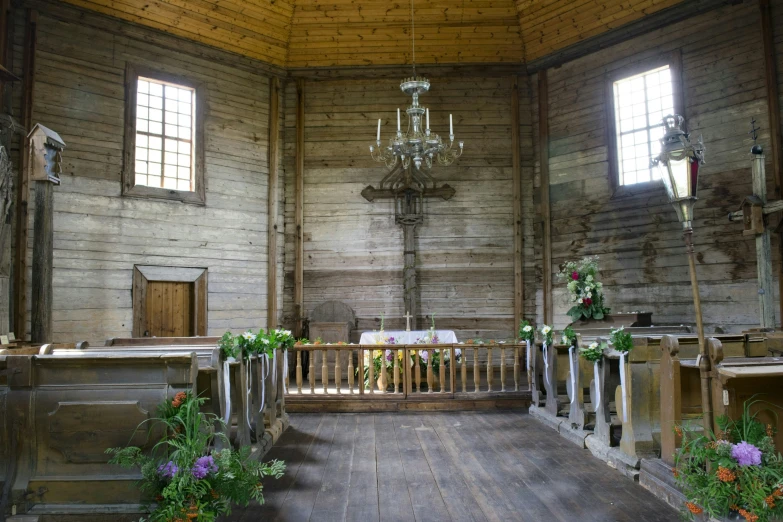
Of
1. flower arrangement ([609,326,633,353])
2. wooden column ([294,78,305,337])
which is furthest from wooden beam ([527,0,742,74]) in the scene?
flower arrangement ([609,326,633,353])

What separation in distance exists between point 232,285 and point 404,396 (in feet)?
13.4

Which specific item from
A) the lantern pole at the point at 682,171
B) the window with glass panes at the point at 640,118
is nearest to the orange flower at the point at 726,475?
the lantern pole at the point at 682,171

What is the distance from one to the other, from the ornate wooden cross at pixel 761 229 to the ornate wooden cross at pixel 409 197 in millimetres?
4663

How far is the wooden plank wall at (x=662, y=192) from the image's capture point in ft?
26.7

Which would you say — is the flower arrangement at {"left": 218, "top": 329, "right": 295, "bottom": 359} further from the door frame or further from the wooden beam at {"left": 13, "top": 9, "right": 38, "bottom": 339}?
the wooden beam at {"left": 13, "top": 9, "right": 38, "bottom": 339}

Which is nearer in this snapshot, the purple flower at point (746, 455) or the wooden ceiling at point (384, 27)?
the purple flower at point (746, 455)

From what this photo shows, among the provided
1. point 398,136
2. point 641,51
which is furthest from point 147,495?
point 641,51

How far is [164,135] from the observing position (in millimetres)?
9609

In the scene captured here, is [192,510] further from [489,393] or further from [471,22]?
[471,22]

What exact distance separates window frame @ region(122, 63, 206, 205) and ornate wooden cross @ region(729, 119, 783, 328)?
8004 millimetres

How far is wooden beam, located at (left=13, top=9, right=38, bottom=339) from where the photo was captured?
26.1 feet

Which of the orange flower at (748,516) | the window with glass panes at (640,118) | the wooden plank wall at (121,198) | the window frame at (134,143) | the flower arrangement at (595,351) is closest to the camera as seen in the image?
the orange flower at (748,516)

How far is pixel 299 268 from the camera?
1041 cm

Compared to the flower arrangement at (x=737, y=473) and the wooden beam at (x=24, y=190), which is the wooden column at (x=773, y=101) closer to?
the flower arrangement at (x=737, y=473)
